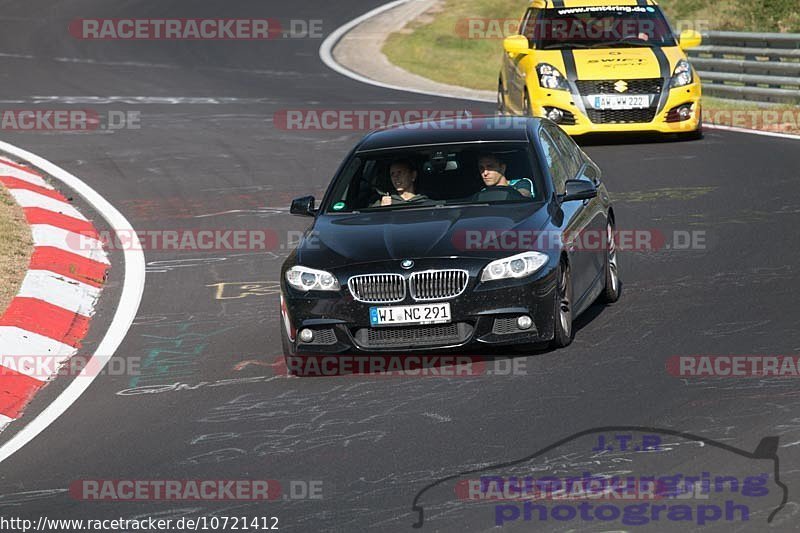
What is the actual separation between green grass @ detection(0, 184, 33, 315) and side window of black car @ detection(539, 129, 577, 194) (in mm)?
4098

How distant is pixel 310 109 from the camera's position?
23.2 metres

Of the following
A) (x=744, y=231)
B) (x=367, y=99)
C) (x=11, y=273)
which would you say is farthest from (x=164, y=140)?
(x=744, y=231)

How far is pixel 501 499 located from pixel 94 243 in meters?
8.19

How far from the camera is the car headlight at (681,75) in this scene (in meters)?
18.9

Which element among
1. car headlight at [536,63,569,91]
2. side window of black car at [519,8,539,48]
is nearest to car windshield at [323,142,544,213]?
car headlight at [536,63,569,91]

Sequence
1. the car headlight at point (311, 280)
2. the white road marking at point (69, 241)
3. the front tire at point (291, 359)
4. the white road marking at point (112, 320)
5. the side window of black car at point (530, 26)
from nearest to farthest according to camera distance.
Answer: the white road marking at point (112, 320) < the car headlight at point (311, 280) < the front tire at point (291, 359) < the white road marking at point (69, 241) < the side window of black car at point (530, 26)

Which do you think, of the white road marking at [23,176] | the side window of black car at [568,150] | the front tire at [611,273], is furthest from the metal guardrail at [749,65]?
the front tire at [611,273]

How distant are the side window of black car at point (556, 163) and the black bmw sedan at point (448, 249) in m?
0.02

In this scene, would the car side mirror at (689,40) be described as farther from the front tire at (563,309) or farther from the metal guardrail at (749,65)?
the front tire at (563,309)

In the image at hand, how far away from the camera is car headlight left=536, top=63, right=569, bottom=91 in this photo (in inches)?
742

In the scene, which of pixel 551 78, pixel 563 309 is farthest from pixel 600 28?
pixel 563 309

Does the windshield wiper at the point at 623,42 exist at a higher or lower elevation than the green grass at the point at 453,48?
higher

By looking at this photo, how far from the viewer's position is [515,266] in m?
9.36

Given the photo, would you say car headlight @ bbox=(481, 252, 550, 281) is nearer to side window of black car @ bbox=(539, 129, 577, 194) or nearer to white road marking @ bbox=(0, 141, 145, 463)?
side window of black car @ bbox=(539, 129, 577, 194)
